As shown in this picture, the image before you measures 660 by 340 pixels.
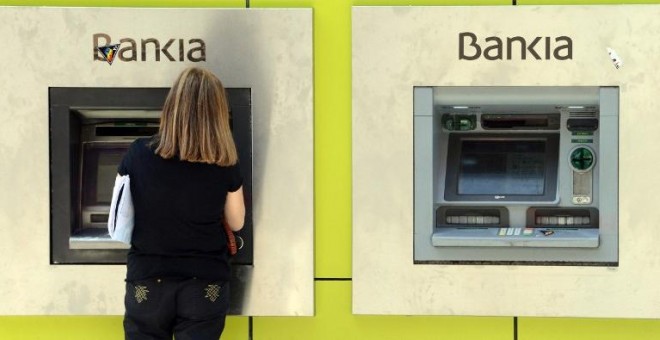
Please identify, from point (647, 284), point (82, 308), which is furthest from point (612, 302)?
point (82, 308)

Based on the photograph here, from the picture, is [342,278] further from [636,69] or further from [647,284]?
[636,69]

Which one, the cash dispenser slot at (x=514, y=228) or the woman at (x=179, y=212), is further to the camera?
the cash dispenser slot at (x=514, y=228)

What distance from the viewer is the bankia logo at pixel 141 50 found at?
327cm

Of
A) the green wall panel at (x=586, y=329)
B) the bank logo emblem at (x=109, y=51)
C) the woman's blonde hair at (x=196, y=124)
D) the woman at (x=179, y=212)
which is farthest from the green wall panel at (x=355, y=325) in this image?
the bank logo emblem at (x=109, y=51)

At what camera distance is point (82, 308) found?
10.9 feet

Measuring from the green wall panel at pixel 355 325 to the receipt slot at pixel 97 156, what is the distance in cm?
33

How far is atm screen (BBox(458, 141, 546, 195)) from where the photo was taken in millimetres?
3320

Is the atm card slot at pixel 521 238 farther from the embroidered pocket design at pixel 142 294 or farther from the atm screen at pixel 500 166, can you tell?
the embroidered pocket design at pixel 142 294

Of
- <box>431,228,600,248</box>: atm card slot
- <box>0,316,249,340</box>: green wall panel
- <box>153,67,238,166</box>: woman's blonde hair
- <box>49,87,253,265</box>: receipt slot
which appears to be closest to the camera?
<box>153,67,238,166</box>: woman's blonde hair

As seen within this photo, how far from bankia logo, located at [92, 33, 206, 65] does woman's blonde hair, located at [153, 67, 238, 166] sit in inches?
14.4

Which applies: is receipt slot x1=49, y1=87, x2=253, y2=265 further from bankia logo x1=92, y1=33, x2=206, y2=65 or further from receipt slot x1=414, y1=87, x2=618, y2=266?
receipt slot x1=414, y1=87, x2=618, y2=266

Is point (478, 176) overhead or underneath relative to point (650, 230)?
overhead

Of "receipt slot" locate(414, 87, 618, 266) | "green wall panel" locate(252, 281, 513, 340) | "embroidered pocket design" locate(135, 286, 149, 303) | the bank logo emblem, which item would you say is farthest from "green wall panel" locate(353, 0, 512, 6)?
"embroidered pocket design" locate(135, 286, 149, 303)

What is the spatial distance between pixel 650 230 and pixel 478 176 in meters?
0.71
